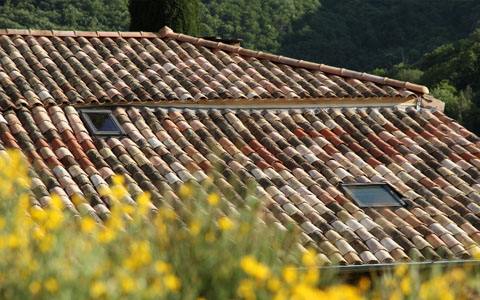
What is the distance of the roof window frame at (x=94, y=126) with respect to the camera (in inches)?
453

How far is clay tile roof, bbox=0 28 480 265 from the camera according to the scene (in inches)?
398

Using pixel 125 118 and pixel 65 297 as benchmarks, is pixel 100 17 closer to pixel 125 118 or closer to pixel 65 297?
pixel 125 118

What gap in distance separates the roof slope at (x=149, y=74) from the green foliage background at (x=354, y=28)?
49.0 feet

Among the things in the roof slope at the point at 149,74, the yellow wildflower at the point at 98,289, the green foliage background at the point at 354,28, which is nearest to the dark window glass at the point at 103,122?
the roof slope at the point at 149,74

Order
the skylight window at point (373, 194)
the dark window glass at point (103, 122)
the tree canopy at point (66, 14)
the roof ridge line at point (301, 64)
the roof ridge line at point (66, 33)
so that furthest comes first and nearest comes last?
the tree canopy at point (66, 14)
the roof ridge line at point (301, 64)
the roof ridge line at point (66, 33)
the dark window glass at point (103, 122)
the skylight window at point (373, 194)

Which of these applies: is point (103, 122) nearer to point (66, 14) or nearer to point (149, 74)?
point (149, 74)

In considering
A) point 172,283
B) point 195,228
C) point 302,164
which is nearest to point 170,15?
point 302,164

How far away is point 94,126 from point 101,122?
0.60 feet

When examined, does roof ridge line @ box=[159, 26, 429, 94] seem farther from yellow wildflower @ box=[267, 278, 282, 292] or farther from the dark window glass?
yellow wildflower @ box=[267, 278, 282, 292]

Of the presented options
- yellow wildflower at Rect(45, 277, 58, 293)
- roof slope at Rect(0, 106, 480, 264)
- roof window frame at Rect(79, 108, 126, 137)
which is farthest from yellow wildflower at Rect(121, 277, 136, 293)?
roof window frame at Rect(79, 108, 126, 137)

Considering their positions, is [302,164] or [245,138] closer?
[302,164]

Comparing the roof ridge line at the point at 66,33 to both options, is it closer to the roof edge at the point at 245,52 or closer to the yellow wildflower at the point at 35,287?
the roof edge at the point at 245,52

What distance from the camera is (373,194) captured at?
11.2m

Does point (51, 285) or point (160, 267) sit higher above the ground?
point (160, 267)
